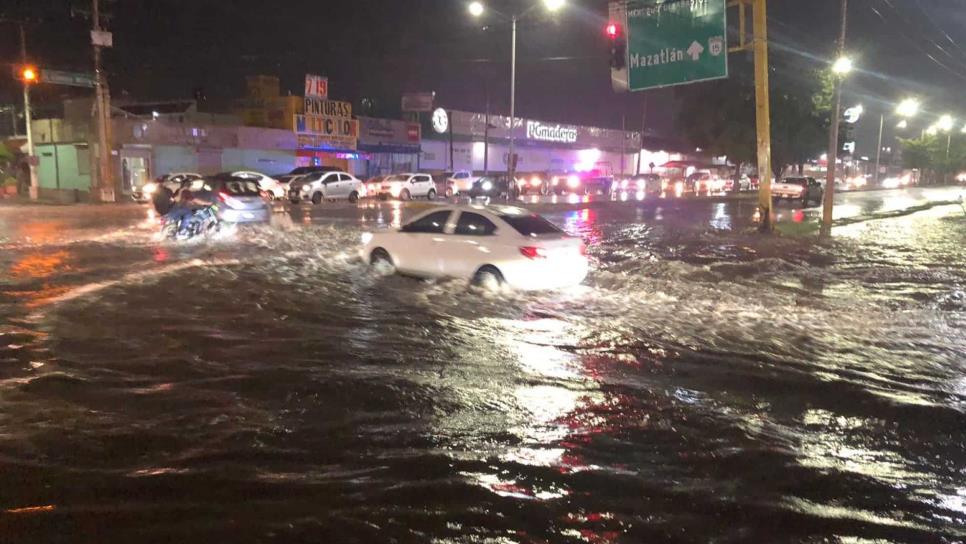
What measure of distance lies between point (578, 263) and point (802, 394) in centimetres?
509

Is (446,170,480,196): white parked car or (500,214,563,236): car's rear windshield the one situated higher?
(446,170,480,196): white parked car

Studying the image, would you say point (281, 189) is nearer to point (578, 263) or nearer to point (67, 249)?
point (67, 249)

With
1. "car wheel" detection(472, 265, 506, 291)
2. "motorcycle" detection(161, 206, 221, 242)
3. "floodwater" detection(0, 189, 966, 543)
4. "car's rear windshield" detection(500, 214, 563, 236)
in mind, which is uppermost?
"car's rear windshield" detection(500, 214, 563, 236)

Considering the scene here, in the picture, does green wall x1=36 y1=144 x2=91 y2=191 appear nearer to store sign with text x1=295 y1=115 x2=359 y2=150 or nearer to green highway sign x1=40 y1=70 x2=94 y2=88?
green highway sign x1=40 y1=70 x2=94 y2=88

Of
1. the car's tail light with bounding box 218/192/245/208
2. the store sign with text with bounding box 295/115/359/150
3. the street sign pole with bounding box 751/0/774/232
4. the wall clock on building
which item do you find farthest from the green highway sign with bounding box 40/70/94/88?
the wall clock on building

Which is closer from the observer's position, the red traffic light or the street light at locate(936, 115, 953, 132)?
the red traffic light

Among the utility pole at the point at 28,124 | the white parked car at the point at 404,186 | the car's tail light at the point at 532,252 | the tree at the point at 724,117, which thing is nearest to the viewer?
the car's tail light at the point at 532,252

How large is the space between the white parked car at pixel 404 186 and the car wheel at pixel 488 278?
30793mm

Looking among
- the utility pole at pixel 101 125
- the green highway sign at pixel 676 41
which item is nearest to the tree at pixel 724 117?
the green highway sign at pixel 676 41

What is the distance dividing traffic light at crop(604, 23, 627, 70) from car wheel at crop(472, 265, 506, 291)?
10437 mm

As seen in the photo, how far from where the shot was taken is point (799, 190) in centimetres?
4428

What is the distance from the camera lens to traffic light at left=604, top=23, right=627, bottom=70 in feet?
64.1

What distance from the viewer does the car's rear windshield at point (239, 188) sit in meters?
20.4

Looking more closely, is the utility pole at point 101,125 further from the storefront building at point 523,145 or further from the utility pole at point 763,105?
the storefront building at point 523,145
